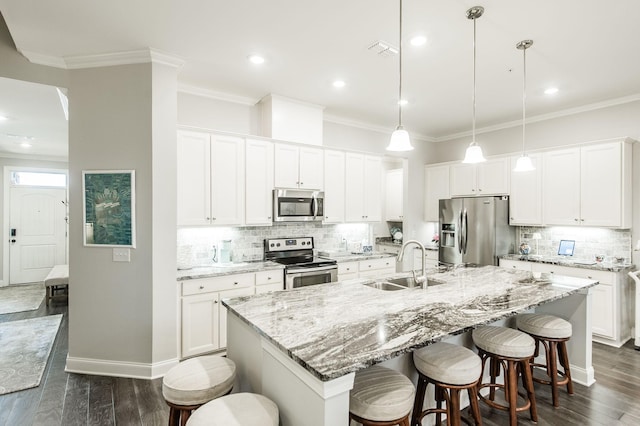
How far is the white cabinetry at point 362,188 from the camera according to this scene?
4859 millimetres

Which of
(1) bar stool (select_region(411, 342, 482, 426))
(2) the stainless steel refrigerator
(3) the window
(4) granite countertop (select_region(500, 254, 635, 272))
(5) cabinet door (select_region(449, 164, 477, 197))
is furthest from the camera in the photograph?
(3) the window

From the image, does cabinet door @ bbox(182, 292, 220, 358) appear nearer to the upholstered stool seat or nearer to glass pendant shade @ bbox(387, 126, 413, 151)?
the upholstered stool seat

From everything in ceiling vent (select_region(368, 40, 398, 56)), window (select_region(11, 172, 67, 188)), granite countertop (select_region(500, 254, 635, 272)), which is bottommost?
granite countertop (select_region(500, 254, 635, 272))

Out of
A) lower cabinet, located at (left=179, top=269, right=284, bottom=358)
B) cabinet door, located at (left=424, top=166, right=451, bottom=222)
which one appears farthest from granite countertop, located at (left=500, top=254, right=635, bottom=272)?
lower cabinet, located at (left=179, top=269, right=284, bottom=358)

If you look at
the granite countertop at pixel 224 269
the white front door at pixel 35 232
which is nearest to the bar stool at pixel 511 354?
the granite countertop at pixel 224 269

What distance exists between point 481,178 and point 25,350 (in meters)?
6.40

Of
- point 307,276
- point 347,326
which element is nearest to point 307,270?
point 307,276

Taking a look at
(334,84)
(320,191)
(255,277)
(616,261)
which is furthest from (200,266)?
(616,261)

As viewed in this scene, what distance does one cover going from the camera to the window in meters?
7.14

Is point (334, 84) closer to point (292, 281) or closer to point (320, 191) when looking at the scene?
point (320, 191)

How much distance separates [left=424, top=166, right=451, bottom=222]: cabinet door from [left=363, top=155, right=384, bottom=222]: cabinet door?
135 centimetres

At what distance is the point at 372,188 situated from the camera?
16.8 ft

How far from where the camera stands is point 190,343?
3.34 meters

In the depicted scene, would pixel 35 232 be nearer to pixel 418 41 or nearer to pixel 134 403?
pixel 134 403
